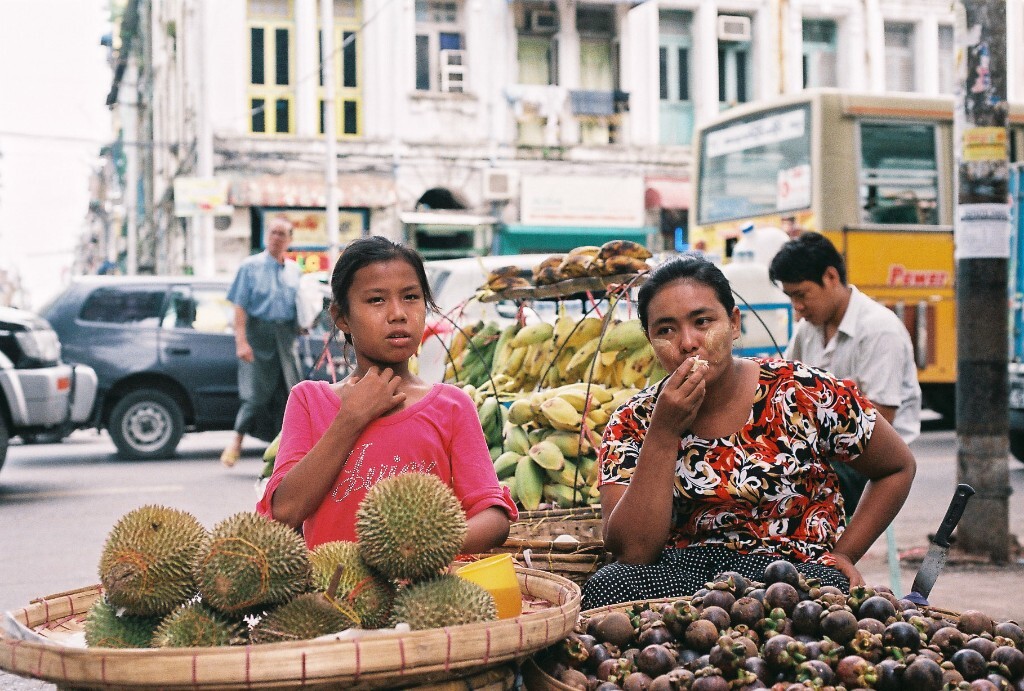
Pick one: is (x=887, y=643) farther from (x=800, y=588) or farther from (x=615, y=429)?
(x=615, y=429)

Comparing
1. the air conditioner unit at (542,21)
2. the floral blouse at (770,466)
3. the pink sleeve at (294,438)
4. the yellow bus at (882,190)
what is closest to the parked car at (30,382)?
the pink sleeve at (294,438)

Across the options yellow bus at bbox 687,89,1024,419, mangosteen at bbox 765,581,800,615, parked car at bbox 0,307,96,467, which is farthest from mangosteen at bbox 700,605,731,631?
yellow bus at bbox 687,89,1024,419

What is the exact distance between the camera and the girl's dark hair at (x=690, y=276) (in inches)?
119

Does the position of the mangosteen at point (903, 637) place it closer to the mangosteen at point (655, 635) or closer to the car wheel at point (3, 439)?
the mangosteen at point (655, 635)

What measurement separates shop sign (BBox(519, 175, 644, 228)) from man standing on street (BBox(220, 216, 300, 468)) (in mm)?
14423

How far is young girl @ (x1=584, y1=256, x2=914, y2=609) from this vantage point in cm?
289

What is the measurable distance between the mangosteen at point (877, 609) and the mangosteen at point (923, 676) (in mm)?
212

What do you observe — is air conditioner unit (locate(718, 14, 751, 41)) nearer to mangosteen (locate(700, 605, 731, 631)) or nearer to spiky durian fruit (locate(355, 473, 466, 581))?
mangosteen (locate(700, 605, 731, 631))

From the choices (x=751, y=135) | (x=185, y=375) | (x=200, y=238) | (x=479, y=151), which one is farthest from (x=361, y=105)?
(x=185, y=375)

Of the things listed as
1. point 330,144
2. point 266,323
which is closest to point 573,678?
point 266,323

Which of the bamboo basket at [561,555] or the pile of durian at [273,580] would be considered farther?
the bamboo basket at [561,555]

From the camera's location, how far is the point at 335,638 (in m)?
1.84

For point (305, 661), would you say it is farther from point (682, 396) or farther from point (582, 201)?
point (582, 201)

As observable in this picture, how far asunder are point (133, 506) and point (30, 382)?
4.23 ft
